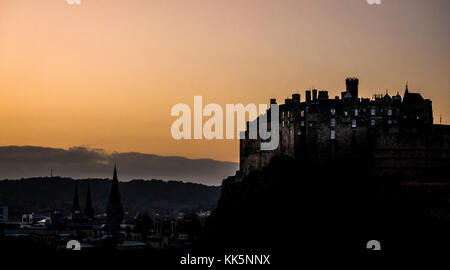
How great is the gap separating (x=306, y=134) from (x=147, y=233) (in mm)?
57415

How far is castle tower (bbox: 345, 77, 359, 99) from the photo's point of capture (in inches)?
3706

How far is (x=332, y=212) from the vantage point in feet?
286

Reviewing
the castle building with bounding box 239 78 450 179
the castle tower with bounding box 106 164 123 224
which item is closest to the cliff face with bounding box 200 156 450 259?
the castle building with bounding box 239 78 450 179

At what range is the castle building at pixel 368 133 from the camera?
292 ft

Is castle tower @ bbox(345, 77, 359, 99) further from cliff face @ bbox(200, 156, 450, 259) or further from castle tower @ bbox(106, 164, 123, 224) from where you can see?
castle tower @ bbox(106, 164, 123, 224)

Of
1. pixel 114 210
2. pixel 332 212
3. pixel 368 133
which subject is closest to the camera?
pixel 332 212

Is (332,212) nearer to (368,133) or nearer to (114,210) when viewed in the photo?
(368,133)

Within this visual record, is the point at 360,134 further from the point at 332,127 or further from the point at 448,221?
the point at 448,221

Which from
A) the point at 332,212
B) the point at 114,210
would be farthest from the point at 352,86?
the point at 114,210

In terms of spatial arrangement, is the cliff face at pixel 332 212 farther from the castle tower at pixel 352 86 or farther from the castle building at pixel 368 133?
the castle tower at pixel 352 86

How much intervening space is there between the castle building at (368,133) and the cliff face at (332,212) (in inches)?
49.2

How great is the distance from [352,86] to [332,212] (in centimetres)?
1425

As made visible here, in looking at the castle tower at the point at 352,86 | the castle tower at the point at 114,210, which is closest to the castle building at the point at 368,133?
the castle tower at the point at 352,86
